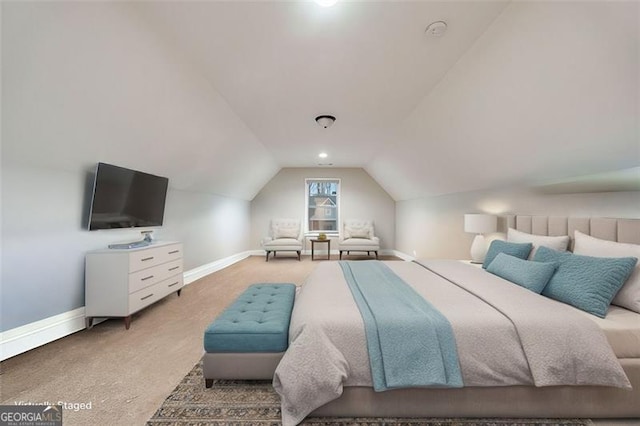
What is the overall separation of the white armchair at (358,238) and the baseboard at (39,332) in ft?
15.4

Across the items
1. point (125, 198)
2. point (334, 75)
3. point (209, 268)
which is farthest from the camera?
point (209, 268)

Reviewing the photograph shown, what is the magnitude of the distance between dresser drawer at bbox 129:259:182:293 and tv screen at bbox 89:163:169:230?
23.1 inches

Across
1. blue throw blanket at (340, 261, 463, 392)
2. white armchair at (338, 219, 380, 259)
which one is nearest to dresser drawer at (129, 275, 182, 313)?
blue throw blanket at (340, 261, 463, 392)

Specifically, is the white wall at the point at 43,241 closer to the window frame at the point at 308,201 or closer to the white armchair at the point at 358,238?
the white armchair at the point at 358,238

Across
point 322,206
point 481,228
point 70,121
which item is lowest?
point 481,228

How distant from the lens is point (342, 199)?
279 inches

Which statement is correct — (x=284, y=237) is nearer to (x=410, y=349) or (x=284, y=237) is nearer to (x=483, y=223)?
(x=483, y=223)

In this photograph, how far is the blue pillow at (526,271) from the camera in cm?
181

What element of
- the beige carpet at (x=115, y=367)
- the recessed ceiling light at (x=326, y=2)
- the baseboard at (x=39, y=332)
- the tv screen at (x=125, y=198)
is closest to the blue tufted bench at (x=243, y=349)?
the beige carpet at (x=115, y=367)

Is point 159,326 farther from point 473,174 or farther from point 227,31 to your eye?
point 473,174

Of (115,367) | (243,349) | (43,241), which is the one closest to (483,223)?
(243,349)

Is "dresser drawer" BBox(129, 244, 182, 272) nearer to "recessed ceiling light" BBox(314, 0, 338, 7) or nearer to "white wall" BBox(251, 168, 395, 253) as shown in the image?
"recessed ceiling light" BBox(314, 0, 338, 7)

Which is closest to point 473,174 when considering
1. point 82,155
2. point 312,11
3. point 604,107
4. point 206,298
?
point 604,107

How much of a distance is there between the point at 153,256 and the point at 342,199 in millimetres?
5028
